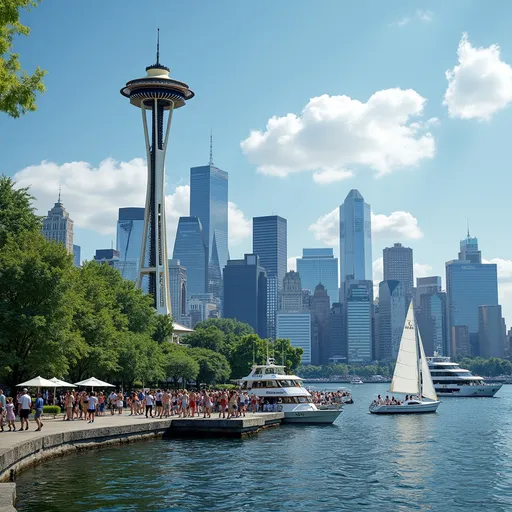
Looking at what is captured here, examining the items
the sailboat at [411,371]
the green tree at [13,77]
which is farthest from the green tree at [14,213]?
the sailboat at [411,371]

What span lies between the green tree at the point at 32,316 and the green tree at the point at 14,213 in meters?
9.41

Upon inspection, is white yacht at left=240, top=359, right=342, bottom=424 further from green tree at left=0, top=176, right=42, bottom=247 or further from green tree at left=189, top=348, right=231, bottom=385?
green tree at left=189, top=348, right=231, bottom=385

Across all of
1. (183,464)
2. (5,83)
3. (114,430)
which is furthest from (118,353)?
(5,83)

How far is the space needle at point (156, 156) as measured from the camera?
13475cm

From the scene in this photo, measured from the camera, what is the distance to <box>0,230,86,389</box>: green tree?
4812 centimetres

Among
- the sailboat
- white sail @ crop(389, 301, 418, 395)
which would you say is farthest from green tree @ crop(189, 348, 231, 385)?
white sail @ crop(389, 301, 418, 395)

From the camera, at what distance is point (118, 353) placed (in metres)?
69.5

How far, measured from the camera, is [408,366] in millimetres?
93562

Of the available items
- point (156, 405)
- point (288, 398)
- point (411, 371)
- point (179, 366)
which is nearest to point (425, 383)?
point (411, 371)

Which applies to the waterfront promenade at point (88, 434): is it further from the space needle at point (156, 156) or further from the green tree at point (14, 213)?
the space needle at point (156, 156)

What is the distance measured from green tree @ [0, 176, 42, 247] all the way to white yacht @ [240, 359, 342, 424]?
23012 mm

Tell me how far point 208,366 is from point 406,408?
4074 cm

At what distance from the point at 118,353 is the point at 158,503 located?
42.5 meters

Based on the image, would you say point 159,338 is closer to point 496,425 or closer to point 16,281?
point 496,425
